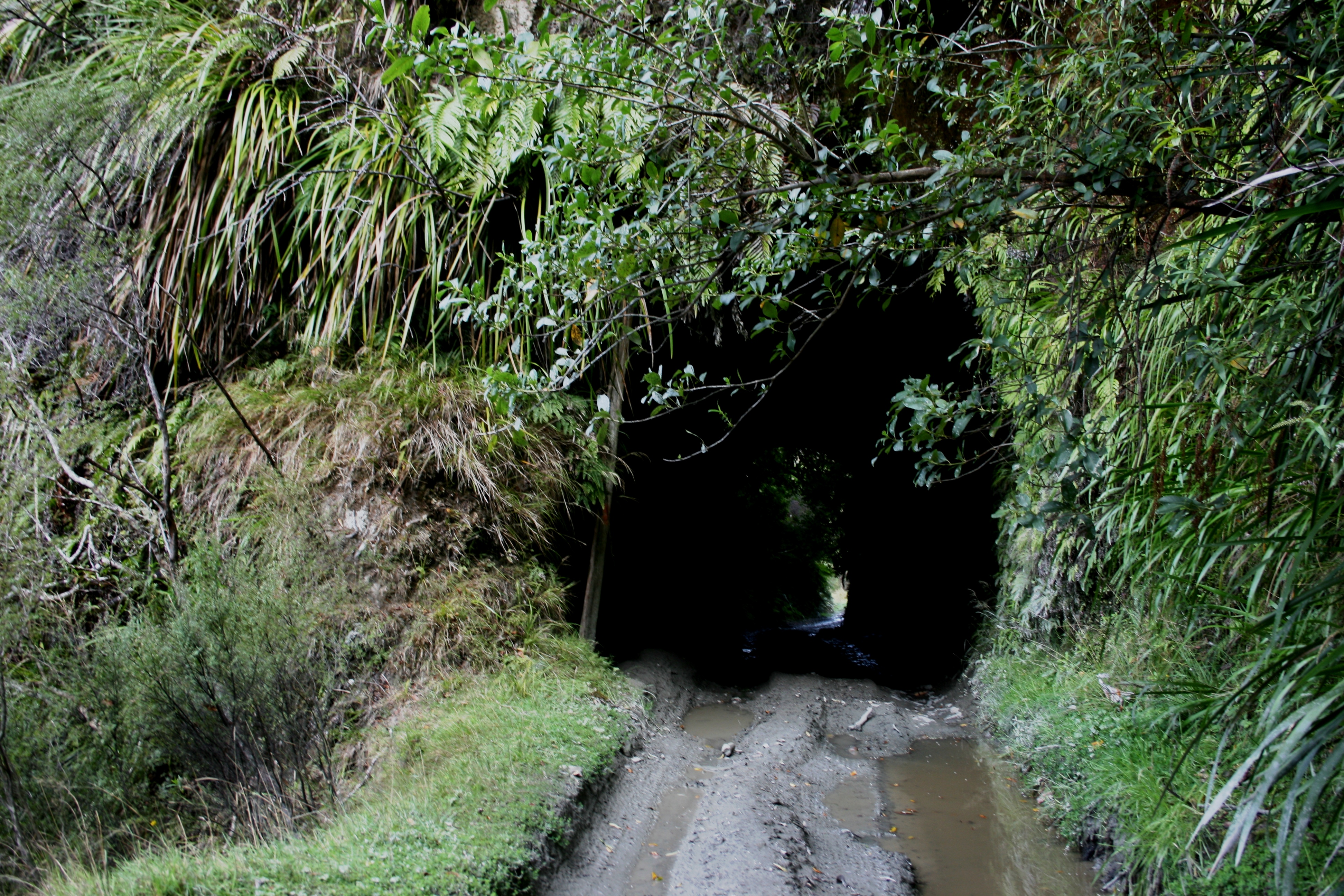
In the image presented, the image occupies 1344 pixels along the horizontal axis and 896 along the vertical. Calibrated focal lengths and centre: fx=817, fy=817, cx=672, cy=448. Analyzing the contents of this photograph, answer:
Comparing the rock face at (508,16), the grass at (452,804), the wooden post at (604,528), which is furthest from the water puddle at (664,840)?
the rock face at (508,16)

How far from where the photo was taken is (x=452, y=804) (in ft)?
10.5

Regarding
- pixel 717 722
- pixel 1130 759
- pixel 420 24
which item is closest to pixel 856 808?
pixel 1130 759

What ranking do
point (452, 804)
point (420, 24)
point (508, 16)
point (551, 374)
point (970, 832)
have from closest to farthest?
point (420, 24)
point (551, 374)
point (452, 804)
point (970, 832)
point (508, 16)

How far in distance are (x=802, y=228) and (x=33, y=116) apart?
4756 millimetres

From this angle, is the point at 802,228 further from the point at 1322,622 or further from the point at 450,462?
the point at 450,462

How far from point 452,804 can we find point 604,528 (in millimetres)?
2610

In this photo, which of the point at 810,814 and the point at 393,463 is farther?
the point at 393,463

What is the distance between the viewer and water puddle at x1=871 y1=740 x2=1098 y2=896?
3264 mm

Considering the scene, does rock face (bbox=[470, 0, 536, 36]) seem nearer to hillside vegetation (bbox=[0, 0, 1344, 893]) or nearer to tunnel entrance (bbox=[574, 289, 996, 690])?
hillside vegetation (bbox=[0, 0, 1344, 893])

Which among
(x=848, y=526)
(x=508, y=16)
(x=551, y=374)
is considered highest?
(x=508, y=16)

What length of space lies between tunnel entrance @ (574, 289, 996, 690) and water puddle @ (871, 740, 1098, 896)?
2034 millimetres

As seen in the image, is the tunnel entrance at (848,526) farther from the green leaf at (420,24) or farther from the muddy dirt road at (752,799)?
the green leaf at (420,24)

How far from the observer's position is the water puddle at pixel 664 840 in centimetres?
330

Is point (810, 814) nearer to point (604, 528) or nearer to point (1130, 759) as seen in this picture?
point (1130, 759)
